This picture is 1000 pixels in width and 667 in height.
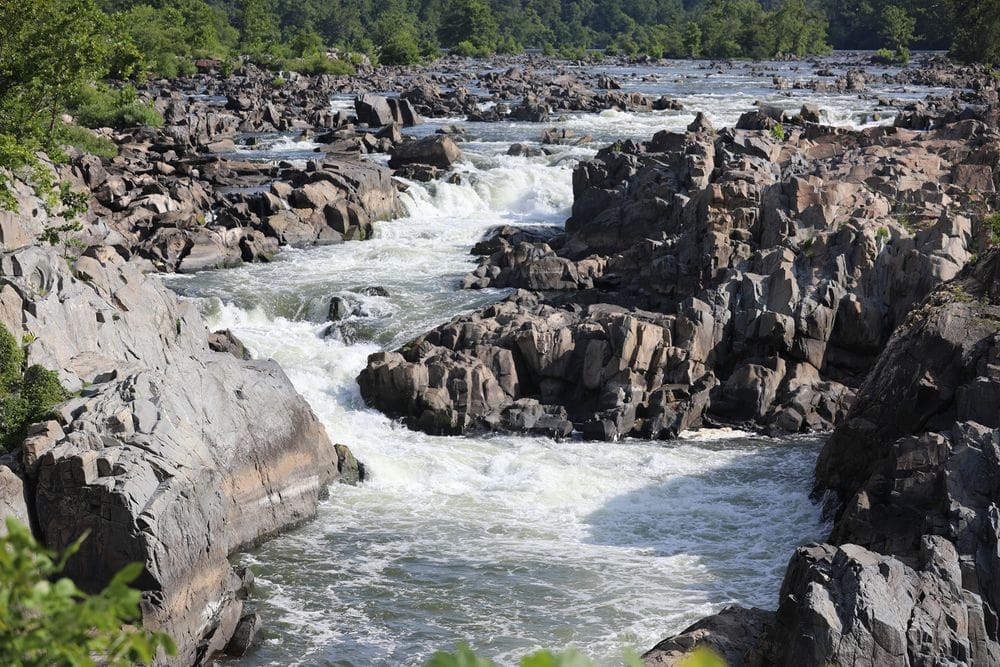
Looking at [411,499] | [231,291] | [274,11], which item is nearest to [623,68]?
[274,11]

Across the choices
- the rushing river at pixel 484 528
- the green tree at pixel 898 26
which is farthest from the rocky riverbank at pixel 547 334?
Result: the green tree at pixel 898 26

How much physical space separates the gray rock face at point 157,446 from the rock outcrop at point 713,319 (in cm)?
472

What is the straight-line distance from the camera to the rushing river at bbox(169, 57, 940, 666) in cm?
1523

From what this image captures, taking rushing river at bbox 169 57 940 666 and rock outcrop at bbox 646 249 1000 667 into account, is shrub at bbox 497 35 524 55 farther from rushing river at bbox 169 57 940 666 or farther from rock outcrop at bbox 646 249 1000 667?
rock outcrop at bbox 646 249 1000 667

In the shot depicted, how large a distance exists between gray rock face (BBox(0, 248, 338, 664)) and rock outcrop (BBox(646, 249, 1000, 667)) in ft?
19.9

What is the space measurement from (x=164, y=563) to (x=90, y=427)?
2.43 m

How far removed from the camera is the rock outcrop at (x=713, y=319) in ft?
75.5

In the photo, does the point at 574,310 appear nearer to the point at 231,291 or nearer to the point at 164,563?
the point at 231,291

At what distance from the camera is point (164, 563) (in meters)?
14.1

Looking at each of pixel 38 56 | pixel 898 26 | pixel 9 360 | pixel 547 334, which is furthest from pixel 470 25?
pixel 9 360

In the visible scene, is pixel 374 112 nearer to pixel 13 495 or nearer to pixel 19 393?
pixel 19 393

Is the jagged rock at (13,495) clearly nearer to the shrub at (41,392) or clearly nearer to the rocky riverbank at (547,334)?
the rocky riverbank at (547,334)

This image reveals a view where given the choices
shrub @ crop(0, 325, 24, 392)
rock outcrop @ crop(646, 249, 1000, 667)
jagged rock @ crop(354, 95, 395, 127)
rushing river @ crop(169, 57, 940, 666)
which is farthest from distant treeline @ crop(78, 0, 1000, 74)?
rock outcrop @ crop(646, 249, 1000, 667)

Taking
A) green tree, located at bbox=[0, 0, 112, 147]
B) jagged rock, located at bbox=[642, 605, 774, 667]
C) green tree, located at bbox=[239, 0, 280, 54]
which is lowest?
jagged rock, located at bbox=[642, 605, 774, 667]
